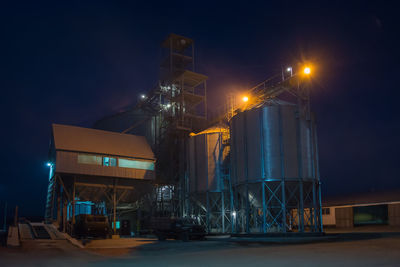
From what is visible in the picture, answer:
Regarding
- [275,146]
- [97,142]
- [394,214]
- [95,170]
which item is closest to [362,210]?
[394,214]

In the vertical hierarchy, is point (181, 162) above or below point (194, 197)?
above

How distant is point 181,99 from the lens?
48031 millimetres

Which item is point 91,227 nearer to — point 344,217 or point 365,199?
point 365,199

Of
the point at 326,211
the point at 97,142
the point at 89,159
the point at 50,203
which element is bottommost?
the point at 326,211

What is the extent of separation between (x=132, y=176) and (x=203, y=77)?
52.8ft

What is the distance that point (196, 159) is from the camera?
42.7m

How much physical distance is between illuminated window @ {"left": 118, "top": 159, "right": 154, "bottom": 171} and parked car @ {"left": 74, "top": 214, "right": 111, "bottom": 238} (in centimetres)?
1002

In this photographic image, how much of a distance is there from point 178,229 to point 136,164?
14934 mm

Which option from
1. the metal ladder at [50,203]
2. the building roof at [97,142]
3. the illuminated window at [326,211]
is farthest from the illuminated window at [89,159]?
the illuminated window at [326,211]

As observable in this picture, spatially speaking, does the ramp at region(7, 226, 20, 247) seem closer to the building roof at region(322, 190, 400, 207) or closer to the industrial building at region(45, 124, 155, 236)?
the industrial building at region(45, 124, 155, 236)

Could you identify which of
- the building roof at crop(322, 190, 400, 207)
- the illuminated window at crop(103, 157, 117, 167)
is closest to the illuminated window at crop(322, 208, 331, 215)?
the building roof at crop(322, 190, 400, 207)

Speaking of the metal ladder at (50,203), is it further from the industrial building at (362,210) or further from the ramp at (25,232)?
the industrial building at (362,210)

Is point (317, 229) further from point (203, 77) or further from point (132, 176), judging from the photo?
point (203, 77)

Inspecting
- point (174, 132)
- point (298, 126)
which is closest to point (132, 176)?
point (174, 132)
